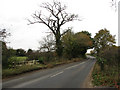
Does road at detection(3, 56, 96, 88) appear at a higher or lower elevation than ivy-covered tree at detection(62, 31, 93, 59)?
lower

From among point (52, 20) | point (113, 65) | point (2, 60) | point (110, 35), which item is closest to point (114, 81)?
point (113, 65)

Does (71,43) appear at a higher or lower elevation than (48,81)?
higher

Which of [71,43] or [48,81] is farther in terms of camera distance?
[71,43]

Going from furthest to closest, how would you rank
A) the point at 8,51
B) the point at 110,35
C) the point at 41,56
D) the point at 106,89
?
the point at 110,35, the point at 41,56, the point at 8,51, the point at 106,89

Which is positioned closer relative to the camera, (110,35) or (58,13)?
(58,13)

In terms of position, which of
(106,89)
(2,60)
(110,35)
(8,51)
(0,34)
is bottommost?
(106,89)

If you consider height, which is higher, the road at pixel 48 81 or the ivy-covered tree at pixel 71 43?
the ivy-covered tree at pixel 71 43

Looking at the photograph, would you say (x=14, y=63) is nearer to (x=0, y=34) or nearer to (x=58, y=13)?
(x=0, y=34)

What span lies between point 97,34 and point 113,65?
50.7 metres

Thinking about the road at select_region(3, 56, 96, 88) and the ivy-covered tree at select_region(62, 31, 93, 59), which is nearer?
the road at select_region(3, 56, 96, 88)

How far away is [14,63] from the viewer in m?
14.6

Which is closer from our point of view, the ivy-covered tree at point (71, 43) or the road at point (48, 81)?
the road at point (48, 81)

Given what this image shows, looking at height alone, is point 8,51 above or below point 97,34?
below

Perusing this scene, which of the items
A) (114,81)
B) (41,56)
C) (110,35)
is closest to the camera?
(114,81)
